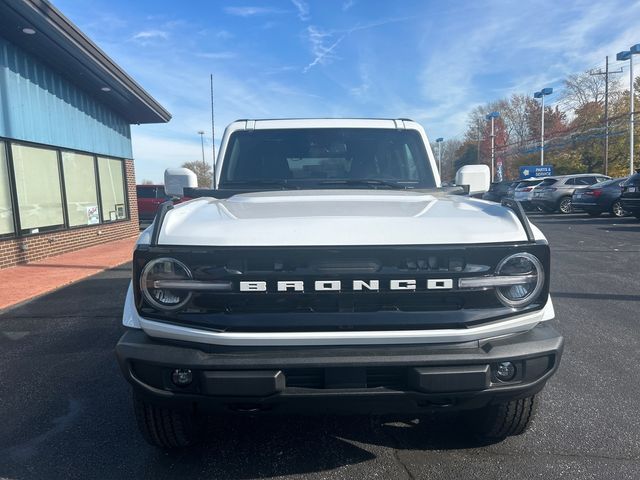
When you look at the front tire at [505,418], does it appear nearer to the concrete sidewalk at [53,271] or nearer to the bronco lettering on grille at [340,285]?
the bronco lettering on grille at [340,285]

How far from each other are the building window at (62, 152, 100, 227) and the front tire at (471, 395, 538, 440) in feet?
35.8

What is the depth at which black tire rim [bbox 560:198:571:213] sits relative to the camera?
794 inches

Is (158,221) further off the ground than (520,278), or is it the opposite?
(158,221)

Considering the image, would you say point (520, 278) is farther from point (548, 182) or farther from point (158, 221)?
point (548, 182)

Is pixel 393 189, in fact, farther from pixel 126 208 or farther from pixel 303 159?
pixel 126 208

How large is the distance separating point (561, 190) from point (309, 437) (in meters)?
20.4

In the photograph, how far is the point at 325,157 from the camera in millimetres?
3807

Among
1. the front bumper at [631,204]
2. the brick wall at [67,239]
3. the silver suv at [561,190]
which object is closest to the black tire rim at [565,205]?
the silver suv at [561,190]

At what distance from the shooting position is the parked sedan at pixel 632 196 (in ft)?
47.3

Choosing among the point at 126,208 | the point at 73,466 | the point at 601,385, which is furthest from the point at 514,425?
the point at 126,208

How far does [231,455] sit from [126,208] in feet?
45.0

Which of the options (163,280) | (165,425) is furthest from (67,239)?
(163,280)

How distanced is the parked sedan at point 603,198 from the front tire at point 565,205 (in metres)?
2.48

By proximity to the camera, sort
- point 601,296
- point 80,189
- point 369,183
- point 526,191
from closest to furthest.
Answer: point 369,183, point 601,296, point 80,189, point 526,191
